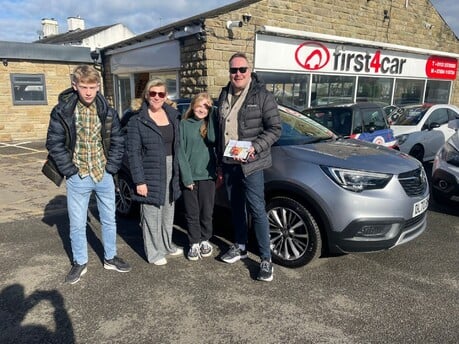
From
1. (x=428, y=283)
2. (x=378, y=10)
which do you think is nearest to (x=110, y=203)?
(x=428, y=283)

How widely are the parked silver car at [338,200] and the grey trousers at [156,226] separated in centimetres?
96

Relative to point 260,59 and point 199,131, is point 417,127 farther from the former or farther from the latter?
point 199,131

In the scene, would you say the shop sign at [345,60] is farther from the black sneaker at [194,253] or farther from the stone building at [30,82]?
the stone building at [30,82]

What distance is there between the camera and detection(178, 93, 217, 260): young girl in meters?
3.33

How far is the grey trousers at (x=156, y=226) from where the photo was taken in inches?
134

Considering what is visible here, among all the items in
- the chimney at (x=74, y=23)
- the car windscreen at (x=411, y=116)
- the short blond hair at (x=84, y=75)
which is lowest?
the car windscreen at (x=411, y=116)

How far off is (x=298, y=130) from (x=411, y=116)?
5274 millimetres

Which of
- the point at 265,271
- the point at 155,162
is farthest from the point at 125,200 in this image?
the point at 265,271

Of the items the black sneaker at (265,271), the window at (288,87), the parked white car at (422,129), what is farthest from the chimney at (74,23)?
the black sneaker at (265,271)

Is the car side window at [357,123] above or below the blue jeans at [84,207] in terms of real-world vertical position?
above

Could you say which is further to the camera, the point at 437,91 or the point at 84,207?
the point at 437,91

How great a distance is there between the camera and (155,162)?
3.21 metres

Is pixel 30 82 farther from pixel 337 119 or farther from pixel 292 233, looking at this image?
pixel 292 233

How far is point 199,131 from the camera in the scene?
3357 mm
